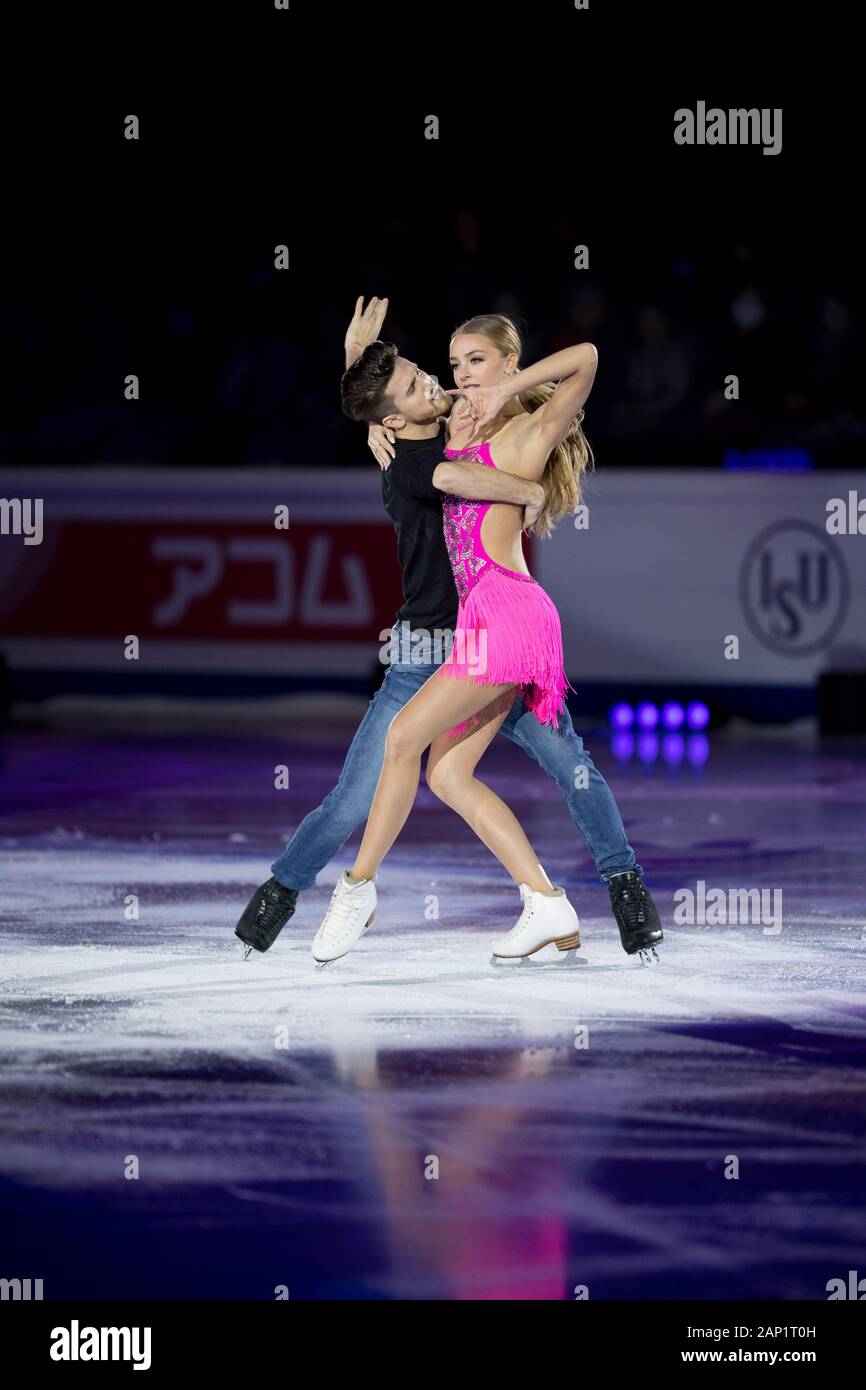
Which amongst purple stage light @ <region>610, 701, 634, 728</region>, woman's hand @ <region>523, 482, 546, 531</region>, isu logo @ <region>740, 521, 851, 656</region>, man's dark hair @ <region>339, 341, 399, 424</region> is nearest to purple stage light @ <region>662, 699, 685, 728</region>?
purple stage light @ <region>610, 701, 634, 728</region>

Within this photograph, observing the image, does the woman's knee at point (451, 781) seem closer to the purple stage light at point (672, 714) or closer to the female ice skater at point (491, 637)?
the female ice skater at point (491, 637)

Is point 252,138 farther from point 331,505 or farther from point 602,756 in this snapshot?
point 602,756

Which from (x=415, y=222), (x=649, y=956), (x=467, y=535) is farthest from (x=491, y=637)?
(x=415, y=222)

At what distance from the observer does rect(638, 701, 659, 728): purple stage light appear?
13492 mm

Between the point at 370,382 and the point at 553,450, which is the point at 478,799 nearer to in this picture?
the point at 553,450

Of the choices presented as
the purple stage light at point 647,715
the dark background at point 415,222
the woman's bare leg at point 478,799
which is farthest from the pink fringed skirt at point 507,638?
the dark background at point 415,222

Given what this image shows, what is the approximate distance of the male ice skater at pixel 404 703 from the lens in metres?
5.82

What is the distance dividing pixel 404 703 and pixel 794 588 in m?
7.57

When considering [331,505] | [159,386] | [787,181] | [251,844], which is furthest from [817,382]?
[251,844]

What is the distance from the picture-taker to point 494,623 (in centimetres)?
568

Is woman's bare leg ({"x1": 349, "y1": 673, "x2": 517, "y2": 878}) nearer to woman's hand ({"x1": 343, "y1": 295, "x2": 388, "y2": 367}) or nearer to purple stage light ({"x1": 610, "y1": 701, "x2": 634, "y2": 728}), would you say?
woman's hand ({"x1": 343, "y1": 295, "x2": 388, "y2": 367})
